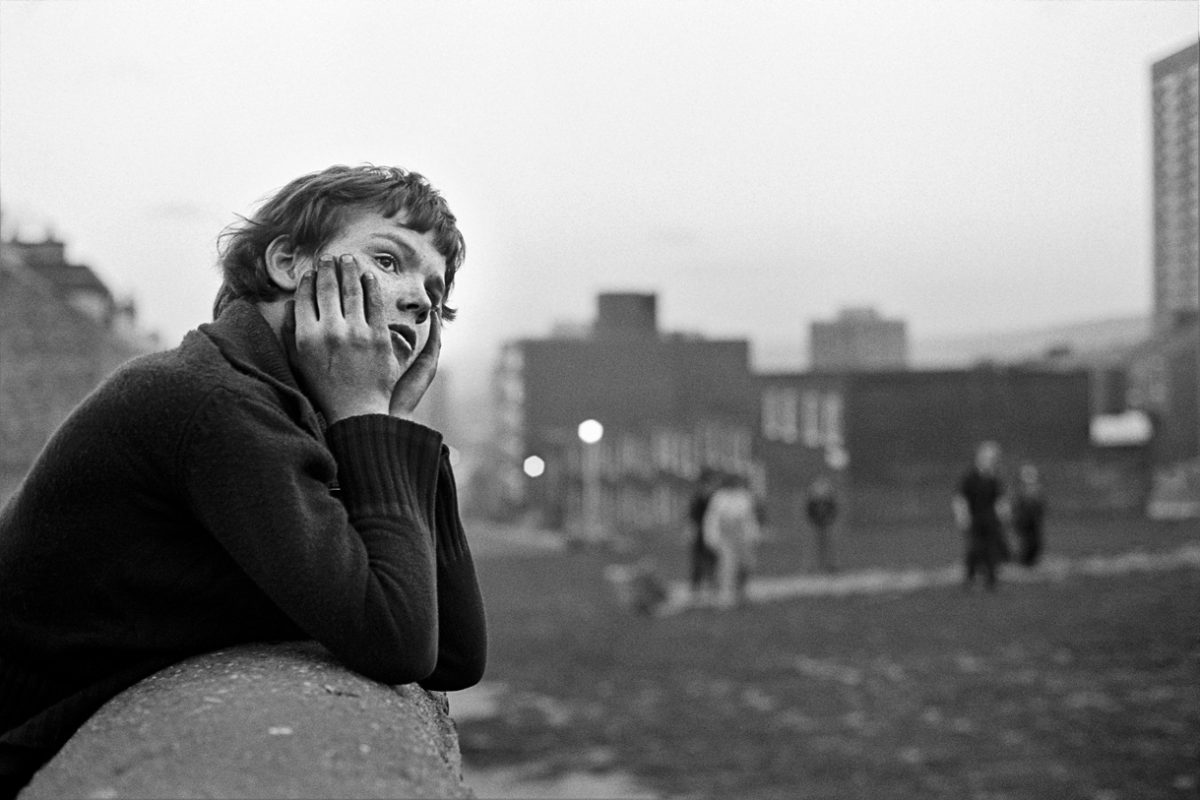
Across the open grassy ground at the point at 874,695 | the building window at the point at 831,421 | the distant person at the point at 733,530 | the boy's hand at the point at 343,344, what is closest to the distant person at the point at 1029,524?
the open grassy ground at the point at 874,695

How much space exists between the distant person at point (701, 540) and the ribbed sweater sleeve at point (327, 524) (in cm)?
1686

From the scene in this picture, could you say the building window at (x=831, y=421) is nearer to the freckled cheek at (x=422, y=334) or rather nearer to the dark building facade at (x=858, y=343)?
the dark building facade at (x=858, y=343)

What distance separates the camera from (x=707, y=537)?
19.3m

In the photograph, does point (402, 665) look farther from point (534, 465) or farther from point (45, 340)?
point (534, 465)

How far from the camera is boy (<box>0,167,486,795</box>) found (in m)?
1.79

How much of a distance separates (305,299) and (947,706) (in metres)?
11.0

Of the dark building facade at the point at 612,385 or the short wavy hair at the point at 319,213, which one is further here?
the dark building facade at the point at 612,385

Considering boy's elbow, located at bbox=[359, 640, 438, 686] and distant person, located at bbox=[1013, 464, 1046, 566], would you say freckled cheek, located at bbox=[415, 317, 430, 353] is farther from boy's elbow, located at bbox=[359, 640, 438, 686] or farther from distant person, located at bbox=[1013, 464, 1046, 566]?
distant person, located at bbox=[1013, 464, 1046, 566]

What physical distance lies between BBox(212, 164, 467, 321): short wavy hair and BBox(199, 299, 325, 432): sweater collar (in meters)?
0.10

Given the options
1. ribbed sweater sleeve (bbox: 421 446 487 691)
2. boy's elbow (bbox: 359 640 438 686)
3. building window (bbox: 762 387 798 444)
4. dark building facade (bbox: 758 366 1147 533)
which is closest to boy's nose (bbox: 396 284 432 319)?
ribbed sweater sleeve (bbox: 421 446 487 691)

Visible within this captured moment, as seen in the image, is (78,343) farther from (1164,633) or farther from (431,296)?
(431,296)

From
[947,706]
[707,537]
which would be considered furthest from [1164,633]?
[707,537]

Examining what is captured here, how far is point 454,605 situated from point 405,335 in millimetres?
434

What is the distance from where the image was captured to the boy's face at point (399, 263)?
2084mm
